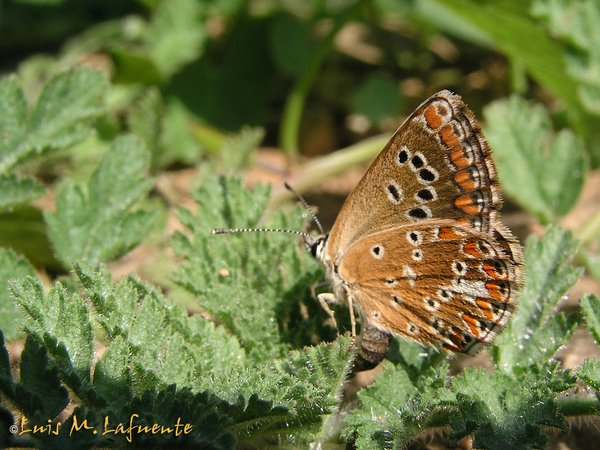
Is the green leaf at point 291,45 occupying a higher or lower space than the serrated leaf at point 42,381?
higher

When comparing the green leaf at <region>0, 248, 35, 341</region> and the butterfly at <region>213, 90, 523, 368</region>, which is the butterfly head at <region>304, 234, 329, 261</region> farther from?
the green leaf at <region>0, 248, 35, 341</region>


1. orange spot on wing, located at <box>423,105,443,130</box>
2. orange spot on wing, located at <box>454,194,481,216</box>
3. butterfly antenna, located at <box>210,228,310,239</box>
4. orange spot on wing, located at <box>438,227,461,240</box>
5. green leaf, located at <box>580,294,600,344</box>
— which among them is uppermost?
orange spot on wing, located at <box>423,105,443,130</box>

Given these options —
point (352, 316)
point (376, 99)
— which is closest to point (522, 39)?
point (376, 99)

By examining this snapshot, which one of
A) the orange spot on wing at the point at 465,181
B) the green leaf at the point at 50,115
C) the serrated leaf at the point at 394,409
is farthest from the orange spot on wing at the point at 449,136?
the green leaf at the point at 50,115

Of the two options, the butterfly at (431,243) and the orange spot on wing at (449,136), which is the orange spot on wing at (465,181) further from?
the orange spot on wing at (449,136)

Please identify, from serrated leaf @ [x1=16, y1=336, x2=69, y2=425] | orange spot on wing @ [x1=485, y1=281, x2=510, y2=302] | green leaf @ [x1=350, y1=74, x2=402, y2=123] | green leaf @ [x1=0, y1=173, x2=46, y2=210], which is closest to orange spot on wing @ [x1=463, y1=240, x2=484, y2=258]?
orange spot on wing @ [x1=485, y1=281, x2=510, y2=302]

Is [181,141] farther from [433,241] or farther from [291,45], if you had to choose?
[433,241]
